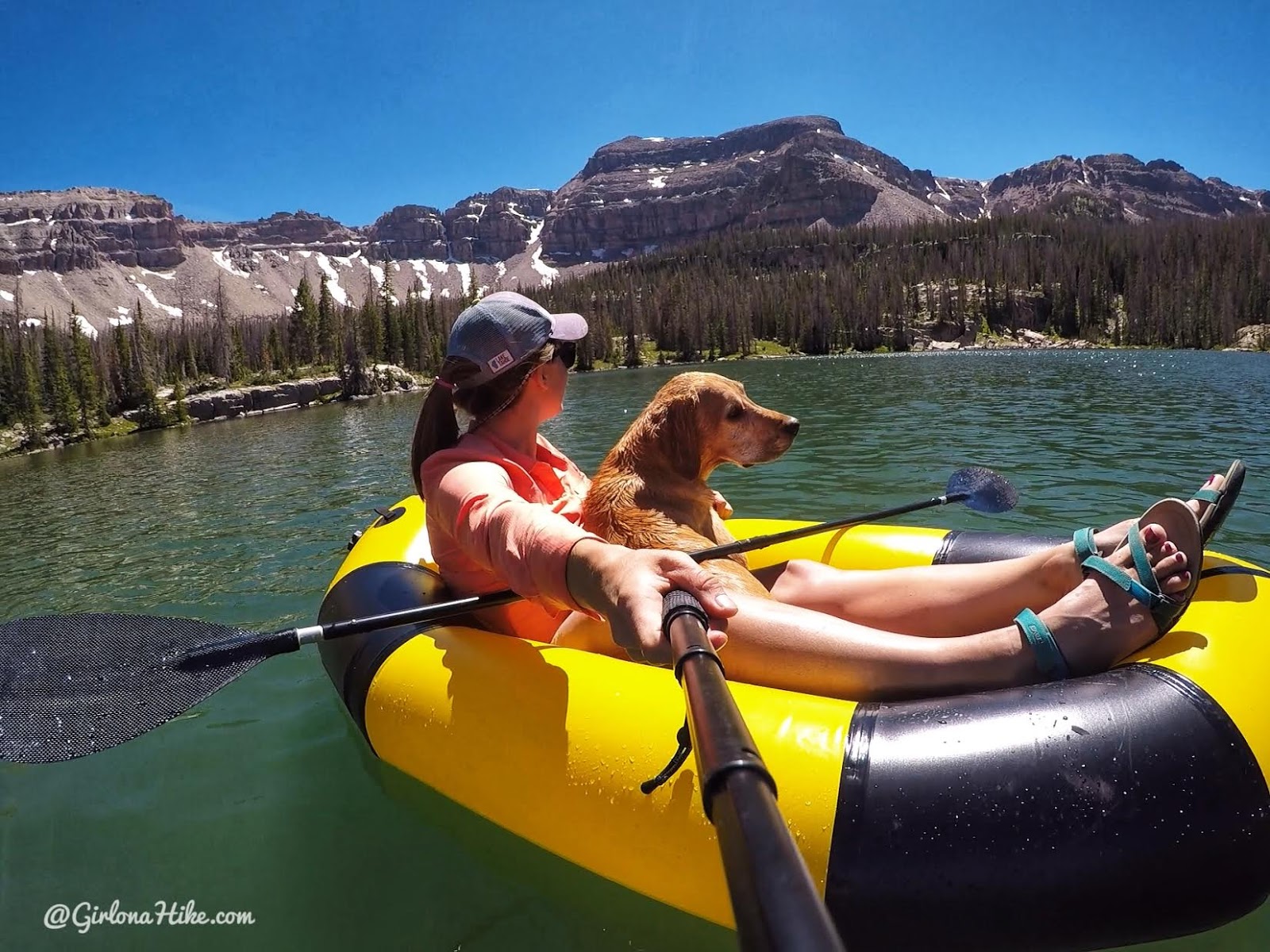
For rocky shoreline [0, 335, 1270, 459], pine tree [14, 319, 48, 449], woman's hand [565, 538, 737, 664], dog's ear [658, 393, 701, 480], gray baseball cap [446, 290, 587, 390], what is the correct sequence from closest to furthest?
woman's hand [565, 538, 737, 664] → gray baseball cap [446, 290, 587, 390] → dog's ear [658, 393, 701, 480] → pine tree [14, 319, 48, 449] → rocky shoreline [0, 335, 1270, 459]

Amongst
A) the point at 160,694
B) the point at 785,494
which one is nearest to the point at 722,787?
the point at 160,694

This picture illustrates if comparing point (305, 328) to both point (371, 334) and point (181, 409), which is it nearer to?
point (371, 334)

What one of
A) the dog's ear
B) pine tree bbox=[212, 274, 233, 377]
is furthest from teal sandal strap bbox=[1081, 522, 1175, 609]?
pine tree bbox=[212, 274, 233, 377]

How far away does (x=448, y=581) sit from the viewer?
161 inches

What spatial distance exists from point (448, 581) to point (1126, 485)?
470 inches

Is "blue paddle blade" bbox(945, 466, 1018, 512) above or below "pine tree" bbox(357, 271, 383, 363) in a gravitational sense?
below

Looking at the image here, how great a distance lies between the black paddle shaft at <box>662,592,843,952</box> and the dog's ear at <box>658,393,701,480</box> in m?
2.98

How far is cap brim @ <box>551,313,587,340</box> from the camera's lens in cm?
370

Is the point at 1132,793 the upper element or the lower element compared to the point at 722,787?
lower

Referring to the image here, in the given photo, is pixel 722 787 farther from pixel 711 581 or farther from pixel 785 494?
pixel 785 494

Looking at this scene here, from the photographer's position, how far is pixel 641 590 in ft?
6.72

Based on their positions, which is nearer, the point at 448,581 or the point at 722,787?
the point at 722,787

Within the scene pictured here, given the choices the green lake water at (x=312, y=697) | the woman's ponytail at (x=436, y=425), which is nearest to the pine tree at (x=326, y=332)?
the green lake water at (x=312, y=697)

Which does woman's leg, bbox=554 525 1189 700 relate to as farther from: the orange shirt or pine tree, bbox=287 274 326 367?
pine tree, bbox=287 274 326 367
